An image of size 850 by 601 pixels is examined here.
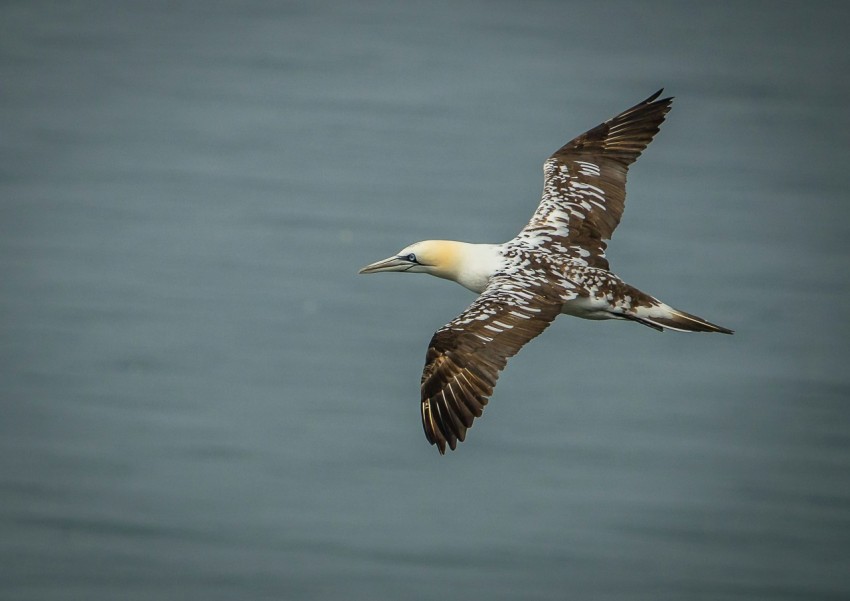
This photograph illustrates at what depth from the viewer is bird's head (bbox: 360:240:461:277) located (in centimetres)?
1445

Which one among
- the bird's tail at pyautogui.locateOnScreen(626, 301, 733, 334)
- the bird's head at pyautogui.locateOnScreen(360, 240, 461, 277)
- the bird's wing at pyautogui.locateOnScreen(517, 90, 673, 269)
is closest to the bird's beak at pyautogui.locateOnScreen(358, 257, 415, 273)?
the bird's head at pyautogui.locateOnScreen(360, 240, 461, 277)

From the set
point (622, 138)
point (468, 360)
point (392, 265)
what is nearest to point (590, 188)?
point (622, 138)

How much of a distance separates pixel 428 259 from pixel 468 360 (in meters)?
2.35

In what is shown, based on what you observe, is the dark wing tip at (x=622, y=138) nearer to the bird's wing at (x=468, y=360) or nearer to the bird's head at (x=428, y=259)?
the bird's head at (x=428, y=259)

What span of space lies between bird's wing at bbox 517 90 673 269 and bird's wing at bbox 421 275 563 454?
5.21ft

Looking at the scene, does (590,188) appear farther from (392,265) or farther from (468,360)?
(468,360)

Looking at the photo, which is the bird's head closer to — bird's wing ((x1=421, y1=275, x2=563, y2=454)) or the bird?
the bird

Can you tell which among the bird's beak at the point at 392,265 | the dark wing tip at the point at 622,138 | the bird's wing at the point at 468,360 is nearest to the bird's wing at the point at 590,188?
the dark wing tip at the point at 622,138

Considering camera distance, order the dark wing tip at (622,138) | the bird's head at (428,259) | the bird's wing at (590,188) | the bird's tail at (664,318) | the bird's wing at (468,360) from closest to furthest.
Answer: the bird's wing at (468,360) < the bird's tail at (664,318) < the bird's head at (428,259) < the bird's wing at (590,188) < the dark wing tip at (622,138)

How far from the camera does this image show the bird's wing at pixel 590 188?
14609 mm

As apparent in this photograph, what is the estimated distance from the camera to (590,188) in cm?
1517

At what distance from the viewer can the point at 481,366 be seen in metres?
12.4

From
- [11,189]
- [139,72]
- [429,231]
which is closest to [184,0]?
[139,72]

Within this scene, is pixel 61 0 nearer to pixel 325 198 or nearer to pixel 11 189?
pixel 11 189
